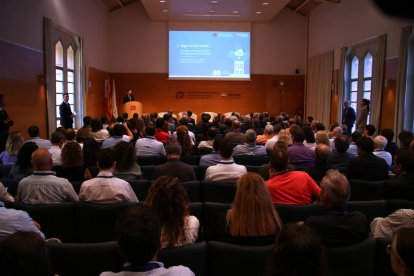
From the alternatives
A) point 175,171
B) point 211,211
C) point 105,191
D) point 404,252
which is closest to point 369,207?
point 211,211

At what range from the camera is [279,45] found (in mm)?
19562

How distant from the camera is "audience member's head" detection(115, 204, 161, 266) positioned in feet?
5.59

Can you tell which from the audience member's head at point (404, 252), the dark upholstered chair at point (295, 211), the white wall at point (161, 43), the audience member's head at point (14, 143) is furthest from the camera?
the white wall at point (161, 43)

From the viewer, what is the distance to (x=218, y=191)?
13.8 feet

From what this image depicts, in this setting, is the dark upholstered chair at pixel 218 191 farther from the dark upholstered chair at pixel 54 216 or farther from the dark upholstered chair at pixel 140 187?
the dark upholstered chair at pixel 54 216

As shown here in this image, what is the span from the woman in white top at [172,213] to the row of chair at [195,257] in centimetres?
15

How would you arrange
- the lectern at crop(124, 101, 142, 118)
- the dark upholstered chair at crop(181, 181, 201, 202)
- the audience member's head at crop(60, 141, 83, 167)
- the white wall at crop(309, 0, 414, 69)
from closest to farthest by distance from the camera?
the dark upholstered chair at crop(181, 181, 201, 202) < the audience member's head at crop(60, 141, 83, 167) < the white wall at crop(309, 0, 414, 69) < the lectern at crop(124, 101, 142, 118)

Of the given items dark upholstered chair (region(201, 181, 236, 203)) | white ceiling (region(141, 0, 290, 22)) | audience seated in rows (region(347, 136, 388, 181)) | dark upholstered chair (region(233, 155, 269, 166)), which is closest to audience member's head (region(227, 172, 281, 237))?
Result: dark upholstered chair (region(201, 181, 236, 203))

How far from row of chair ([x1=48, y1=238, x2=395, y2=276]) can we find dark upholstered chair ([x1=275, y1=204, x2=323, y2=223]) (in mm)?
720

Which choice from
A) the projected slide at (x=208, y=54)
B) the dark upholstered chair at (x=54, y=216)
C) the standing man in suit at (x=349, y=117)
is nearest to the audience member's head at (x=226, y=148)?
the dark upholstered chair at (x=54, y=216)

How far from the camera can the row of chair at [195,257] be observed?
2.30m

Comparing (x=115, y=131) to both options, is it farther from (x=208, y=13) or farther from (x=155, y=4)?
(x=208, y=13)

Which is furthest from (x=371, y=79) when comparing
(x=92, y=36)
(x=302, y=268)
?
(x=302, y=268)

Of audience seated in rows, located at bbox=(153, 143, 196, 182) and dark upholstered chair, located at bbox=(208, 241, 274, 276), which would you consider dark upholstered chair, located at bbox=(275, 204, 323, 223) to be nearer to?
dark upholstered chair, located at bbox=(208, 241, 274, 276)
